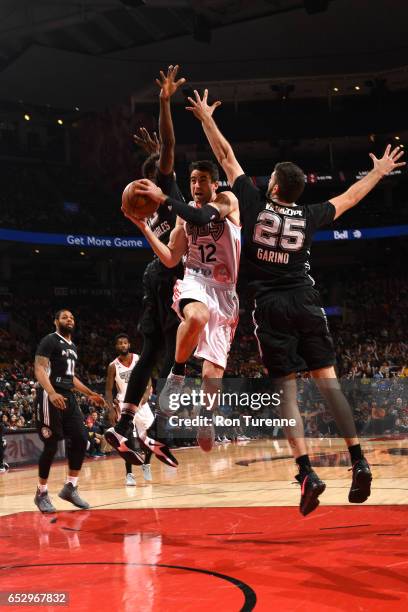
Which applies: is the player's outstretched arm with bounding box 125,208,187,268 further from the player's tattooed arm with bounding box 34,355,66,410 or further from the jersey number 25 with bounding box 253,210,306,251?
the player's tattooed arm with bounding box 34,355,66,410

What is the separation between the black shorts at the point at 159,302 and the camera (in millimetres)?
6504

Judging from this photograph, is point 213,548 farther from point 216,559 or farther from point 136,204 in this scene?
point 136,204

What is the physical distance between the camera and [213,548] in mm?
Result: 6328

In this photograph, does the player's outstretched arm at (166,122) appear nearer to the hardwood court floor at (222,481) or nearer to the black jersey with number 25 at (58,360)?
the black jersey with number 25 at (58,360)

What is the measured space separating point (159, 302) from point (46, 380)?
3.16 meters

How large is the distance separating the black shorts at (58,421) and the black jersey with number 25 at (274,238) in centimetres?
449

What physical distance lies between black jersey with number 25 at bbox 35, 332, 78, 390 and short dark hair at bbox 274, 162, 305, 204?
4.75 meters

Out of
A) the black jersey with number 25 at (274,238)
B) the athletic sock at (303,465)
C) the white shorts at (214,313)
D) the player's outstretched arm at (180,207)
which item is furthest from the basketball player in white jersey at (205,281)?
the athletic sock at (303,465)

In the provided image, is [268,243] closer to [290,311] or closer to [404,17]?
[290,311]

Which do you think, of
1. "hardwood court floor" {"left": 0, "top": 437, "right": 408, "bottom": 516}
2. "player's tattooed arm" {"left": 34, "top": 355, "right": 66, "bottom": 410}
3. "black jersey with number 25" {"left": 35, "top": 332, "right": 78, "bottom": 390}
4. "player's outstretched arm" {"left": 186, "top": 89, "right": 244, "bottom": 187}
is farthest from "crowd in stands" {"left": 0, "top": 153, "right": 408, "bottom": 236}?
"player's outstretched arm" {"left": 186, "top": 89, "right": 244, "bottom": 187}

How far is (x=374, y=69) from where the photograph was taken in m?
34.3

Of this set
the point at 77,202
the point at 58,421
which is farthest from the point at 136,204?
the point at 77,202

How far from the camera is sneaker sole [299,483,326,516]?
534 centimetres

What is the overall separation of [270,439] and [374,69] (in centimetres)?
2058
